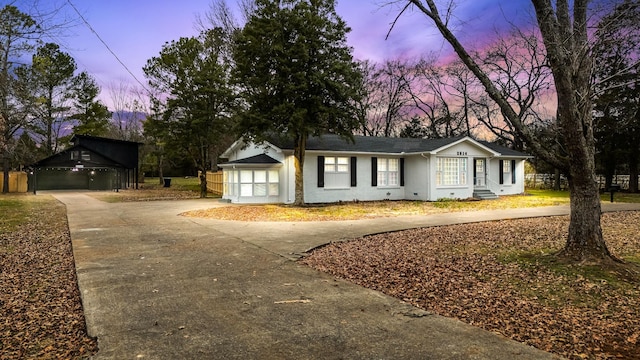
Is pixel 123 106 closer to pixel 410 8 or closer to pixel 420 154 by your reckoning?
pixel 420 154

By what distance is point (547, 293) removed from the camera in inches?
196

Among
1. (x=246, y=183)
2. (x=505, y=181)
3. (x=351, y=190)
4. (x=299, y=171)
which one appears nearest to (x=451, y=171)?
(x=351, y=190)

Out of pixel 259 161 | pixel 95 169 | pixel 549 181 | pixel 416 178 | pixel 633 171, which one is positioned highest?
pixel 95 169

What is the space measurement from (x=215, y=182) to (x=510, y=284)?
23.3 metres

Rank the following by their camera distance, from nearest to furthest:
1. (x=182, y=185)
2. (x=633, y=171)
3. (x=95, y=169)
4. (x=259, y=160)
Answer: (x=259, y=160) < (x=633, y=171) < (x=95, y=169) < (x=182, y=185)

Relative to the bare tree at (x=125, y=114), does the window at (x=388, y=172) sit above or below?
below

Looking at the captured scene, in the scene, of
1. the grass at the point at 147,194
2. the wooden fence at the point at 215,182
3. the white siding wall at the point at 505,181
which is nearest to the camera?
the grass at the point at 147,194

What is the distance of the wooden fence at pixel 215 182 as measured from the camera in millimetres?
25009

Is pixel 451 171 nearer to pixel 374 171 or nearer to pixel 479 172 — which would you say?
pixel 479 172

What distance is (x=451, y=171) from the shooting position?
67.4 ft

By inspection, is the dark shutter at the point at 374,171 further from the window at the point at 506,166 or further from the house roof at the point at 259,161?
the window at the point at 506,166

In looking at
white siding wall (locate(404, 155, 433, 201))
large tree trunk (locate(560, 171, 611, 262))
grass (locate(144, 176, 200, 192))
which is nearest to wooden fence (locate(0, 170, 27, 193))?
grass (locate(144, 176, 200, 192))

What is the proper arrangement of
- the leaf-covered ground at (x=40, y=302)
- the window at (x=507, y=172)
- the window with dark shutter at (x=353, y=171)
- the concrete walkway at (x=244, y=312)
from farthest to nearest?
the window at (x=507, y=172) < the window with dark shutter at (x=353, y=171) < the leaf-covered ground at (x=40, y=302) < the concrete walkway at (x=244, y=312)

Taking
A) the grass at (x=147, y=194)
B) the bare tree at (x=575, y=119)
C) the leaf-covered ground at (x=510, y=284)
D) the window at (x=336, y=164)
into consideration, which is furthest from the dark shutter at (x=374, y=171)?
the bare tree at (x=575, y=119)
